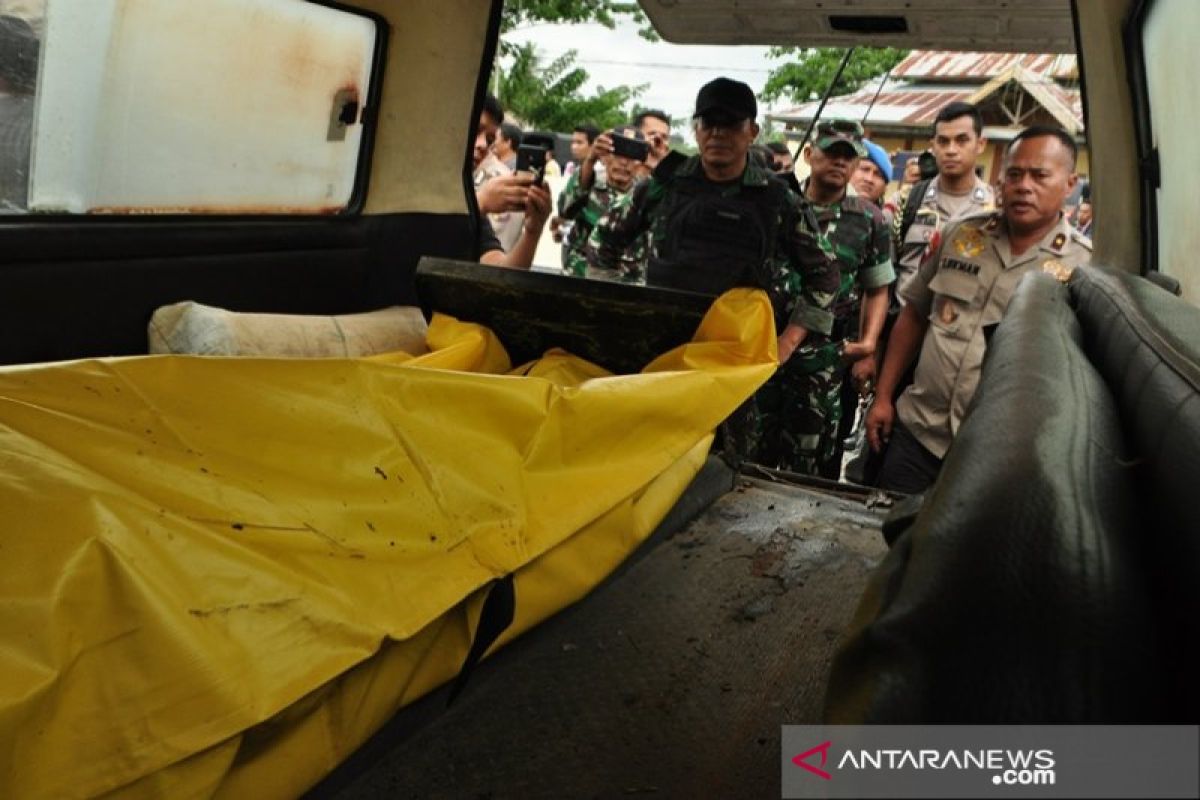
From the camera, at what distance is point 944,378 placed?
342 cm

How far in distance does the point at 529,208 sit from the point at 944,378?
1588 mm

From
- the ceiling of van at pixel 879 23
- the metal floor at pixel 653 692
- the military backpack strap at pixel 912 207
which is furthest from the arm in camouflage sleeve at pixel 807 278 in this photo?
the military backpack strap at pixel 912 207

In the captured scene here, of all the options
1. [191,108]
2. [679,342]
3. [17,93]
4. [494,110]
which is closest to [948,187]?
[494,110]

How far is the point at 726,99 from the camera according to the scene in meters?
3.53

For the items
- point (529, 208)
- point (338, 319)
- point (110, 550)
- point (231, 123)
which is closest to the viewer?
point (110, 550)

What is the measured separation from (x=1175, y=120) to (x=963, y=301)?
1.08 metres

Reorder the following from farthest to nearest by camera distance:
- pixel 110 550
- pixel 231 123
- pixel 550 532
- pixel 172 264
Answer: pixel 231 123
pixel 172 264
pixel 550 532
pixel 110 550

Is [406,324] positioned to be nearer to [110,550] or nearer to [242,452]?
[242,452]

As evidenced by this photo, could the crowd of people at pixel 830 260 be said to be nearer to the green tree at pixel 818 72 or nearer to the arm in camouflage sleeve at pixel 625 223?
the arm in camouflage sleeve at pixel 625 223

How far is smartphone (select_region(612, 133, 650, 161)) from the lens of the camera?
13.0 ft

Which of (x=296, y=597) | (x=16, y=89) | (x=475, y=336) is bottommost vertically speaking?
(x=296, y=597)

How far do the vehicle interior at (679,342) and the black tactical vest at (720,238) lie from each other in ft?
1.92

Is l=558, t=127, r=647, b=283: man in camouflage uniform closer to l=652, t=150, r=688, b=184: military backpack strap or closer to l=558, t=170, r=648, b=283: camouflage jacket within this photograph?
l=558, t=170, r=648, b=283: camouflage jacket

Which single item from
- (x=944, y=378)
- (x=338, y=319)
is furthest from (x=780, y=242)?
(x=338, y=319)
